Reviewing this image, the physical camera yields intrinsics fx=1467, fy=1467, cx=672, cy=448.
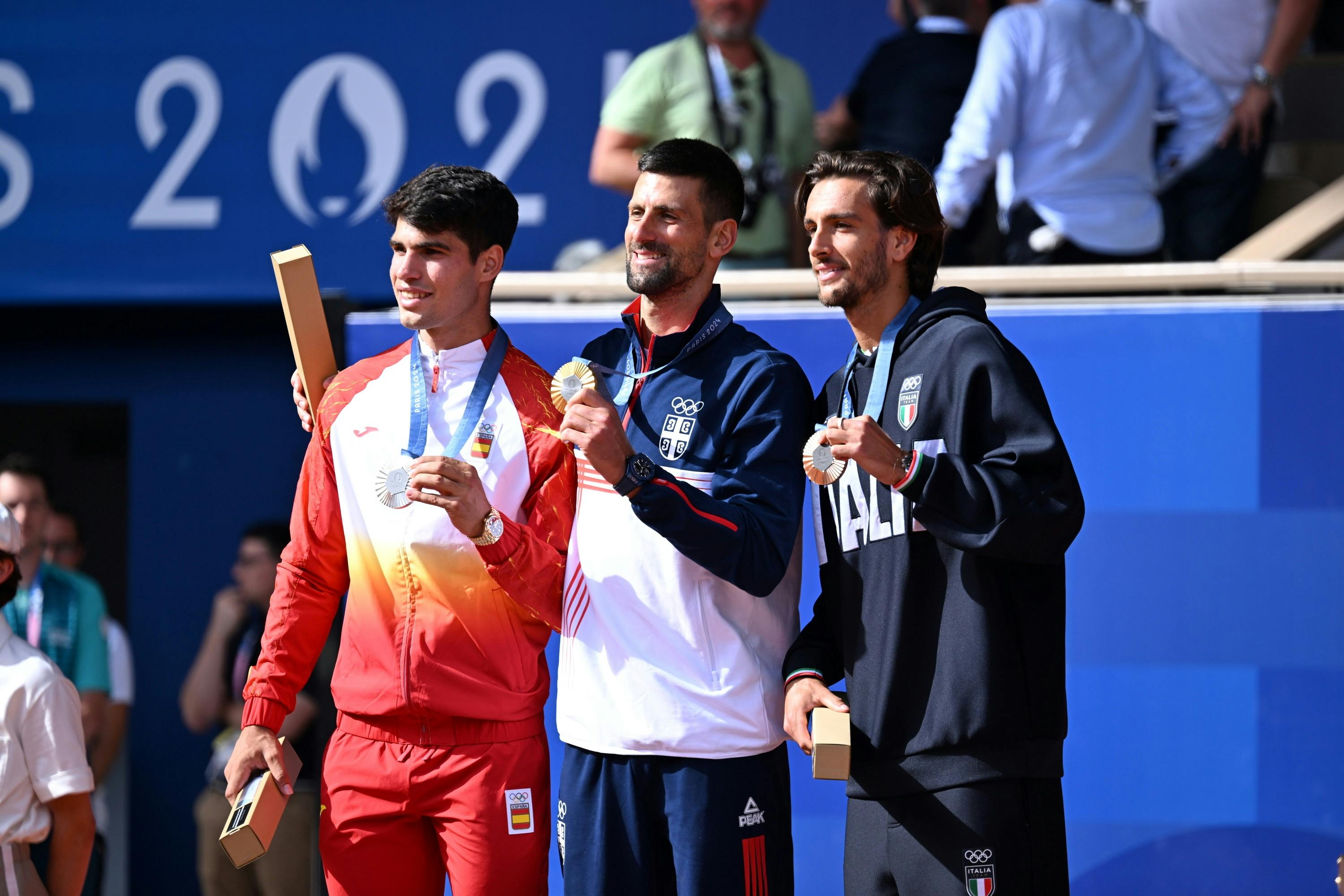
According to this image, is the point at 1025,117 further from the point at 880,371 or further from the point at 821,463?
the point at 821,463

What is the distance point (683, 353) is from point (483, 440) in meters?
0.42

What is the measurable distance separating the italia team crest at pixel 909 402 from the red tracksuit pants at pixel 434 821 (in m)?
0.93

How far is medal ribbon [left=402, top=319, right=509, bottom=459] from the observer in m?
2.79

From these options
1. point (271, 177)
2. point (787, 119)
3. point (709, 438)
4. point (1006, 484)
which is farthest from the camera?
point (271, 177)

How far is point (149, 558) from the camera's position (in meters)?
6.73

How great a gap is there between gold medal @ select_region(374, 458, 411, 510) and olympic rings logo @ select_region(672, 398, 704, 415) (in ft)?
1.63

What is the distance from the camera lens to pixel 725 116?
483 cm

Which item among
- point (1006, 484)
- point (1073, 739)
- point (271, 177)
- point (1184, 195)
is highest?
point (271, 177)

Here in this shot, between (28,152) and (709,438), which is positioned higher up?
(28,152)

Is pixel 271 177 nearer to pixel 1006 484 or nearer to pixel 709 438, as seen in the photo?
pixel 709 438

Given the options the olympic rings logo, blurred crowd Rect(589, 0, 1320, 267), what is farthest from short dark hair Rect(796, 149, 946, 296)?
blurred crowd Rect(589, 0, 1320, 267)

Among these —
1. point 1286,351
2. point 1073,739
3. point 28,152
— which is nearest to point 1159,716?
point 1073,739

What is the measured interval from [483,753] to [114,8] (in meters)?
5.22

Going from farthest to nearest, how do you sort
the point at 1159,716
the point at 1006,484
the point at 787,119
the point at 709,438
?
1. the point at 787,119
2. the point at 1159,716
3. the point at 709,438
4. the point at 1006,484
